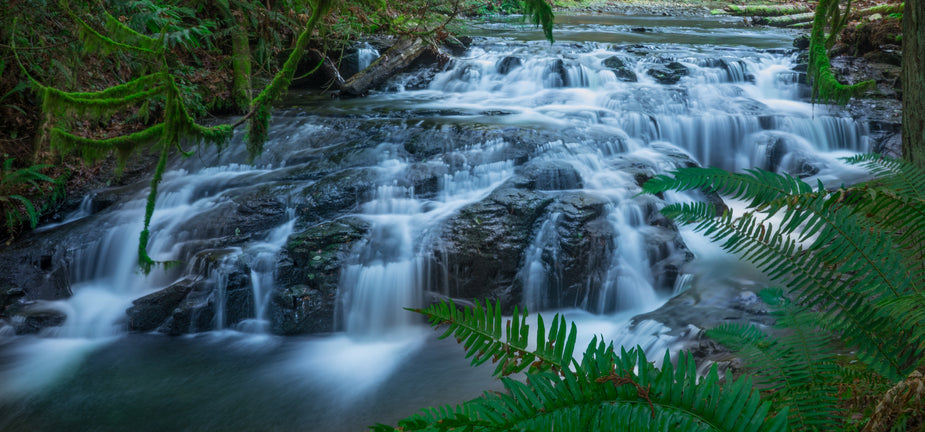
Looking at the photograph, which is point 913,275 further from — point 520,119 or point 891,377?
point 520,119

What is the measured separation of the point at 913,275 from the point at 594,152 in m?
6.37

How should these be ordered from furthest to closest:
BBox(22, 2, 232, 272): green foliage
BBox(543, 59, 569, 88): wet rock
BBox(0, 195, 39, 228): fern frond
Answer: BBox(543, 59, 569, 88): wet rock
BBox(0, 195, 39, 228): fern frond
BBox(22, 2, 232, 272): green foliage

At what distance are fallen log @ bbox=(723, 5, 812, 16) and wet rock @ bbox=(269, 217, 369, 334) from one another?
21831 millimetres

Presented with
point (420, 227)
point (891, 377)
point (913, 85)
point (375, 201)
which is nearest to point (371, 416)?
point (420, 227)

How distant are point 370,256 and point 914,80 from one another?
480 cm

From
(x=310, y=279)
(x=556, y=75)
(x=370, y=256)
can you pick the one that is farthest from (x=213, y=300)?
(x=556, y=75)

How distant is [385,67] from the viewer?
12.0 meters

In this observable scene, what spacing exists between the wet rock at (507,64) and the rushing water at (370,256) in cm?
222

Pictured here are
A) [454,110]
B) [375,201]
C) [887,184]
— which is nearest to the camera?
[887,184]

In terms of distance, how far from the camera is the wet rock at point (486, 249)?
5.70 metres

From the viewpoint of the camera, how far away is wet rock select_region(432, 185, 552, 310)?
5.70 meters

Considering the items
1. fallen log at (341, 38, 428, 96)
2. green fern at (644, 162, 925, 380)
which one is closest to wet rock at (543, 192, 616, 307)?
Answer: green fern at (644, 162, 925, 380)

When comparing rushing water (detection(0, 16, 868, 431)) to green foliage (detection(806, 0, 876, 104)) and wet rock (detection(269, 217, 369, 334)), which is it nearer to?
wet rock (detection(269, 217, 369, 334))

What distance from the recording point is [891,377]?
1.55 m
